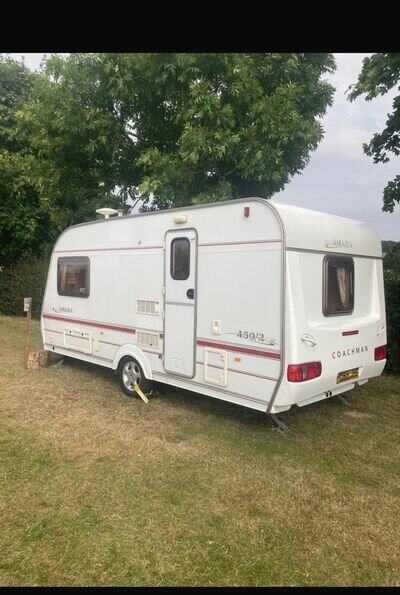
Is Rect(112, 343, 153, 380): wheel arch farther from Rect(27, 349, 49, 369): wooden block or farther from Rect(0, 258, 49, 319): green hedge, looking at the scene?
Rect(0, 258, 49, 319): green hedge

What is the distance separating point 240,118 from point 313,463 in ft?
22.8

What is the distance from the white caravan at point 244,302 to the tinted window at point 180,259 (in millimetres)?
18

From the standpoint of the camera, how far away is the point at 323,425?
5367mm

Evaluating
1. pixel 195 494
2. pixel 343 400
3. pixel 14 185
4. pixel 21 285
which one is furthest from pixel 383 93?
pixel 21 285

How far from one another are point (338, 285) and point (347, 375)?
1.12 meters

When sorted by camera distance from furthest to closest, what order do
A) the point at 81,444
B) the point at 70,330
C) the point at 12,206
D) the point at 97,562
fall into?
the point at 12,206
the point at 70,330
the point at 81,444
the point at 97,562

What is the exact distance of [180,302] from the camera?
216 inches

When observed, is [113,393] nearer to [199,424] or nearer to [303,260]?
[199,424]

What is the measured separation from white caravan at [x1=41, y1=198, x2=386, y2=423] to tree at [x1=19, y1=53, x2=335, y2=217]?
2.95 metres

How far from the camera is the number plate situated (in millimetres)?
4907

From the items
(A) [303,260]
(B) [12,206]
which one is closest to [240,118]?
(A) [303,260]

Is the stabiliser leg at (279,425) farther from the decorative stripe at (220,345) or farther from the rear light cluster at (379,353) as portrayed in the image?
the rear light cluster at (379,353)

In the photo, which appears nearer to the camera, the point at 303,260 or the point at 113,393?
the point at 303,260

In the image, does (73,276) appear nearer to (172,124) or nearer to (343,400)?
(172,124)
